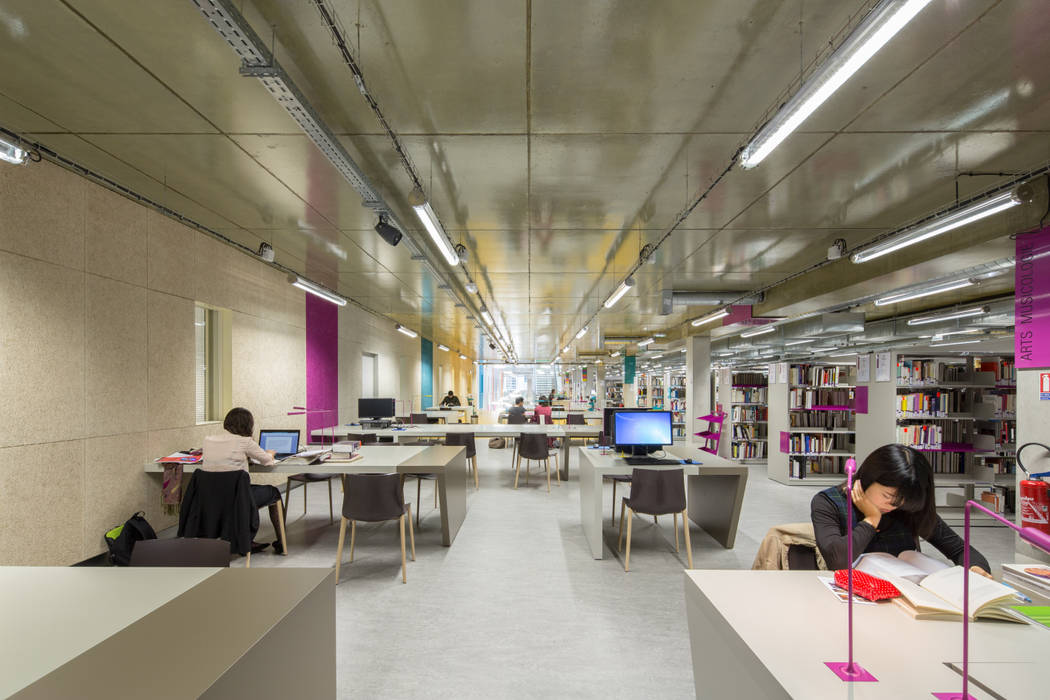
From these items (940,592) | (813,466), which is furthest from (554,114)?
(813,466)

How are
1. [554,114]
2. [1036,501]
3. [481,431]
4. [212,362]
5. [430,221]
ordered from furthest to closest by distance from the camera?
[481,431] → [212,362] → [430,221] → [1036,501] → [554,114]

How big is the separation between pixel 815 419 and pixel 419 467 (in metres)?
6.85

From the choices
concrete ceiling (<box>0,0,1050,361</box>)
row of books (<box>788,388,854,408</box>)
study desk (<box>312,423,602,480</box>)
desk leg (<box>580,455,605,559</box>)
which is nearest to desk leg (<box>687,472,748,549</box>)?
desk leg (<box>580,455,605,559</box>)

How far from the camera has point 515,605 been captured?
10.6ft

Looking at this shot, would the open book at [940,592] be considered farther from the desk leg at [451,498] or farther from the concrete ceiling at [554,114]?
the desk leg at [451,498]

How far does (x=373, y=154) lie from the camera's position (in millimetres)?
3574

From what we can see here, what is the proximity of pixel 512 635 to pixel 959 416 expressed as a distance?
6.75 metres

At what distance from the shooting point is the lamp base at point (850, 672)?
1069 mm

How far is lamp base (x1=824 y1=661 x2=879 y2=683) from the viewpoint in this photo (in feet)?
3.51

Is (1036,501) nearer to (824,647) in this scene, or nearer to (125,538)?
(824,647)

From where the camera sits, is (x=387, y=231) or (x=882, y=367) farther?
(x=882, y=367)

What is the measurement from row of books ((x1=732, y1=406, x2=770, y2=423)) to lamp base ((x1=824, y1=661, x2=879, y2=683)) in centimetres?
955

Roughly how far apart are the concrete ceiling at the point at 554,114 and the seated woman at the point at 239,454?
202 centimetres

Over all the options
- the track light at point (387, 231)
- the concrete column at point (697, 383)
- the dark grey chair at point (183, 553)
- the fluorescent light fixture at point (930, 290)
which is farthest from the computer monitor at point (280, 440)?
the concrete column at point (697, 383)
